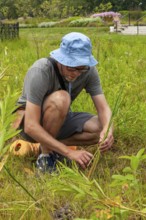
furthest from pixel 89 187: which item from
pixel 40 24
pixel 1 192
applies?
pixel 40 24

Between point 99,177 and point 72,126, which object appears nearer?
point 99,177

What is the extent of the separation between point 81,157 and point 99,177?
152 mm

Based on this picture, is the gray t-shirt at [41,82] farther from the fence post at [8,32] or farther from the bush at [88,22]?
the fence post at [8,32]

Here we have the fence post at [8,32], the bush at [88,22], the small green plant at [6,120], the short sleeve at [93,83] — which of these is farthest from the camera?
the bush at [88,22]

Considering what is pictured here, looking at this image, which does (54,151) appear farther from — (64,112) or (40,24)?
(40,24)

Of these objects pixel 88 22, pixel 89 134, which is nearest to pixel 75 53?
pixel 89 134

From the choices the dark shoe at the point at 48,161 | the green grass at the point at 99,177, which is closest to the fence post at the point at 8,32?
the green grass at the point at 99,177

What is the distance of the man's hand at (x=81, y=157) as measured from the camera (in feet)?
8.78

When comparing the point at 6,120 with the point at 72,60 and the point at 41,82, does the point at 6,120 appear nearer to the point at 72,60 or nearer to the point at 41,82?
the point at 72,60

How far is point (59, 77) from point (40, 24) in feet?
Answer: 76.7

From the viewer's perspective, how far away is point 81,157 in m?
2.69

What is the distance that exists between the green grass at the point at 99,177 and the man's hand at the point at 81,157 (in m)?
0.08

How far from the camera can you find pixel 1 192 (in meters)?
2.37

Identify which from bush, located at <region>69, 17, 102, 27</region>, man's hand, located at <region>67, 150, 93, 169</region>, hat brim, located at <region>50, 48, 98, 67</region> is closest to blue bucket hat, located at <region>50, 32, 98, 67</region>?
hat brim, located at <region>50, 48, 98, 67</region>
